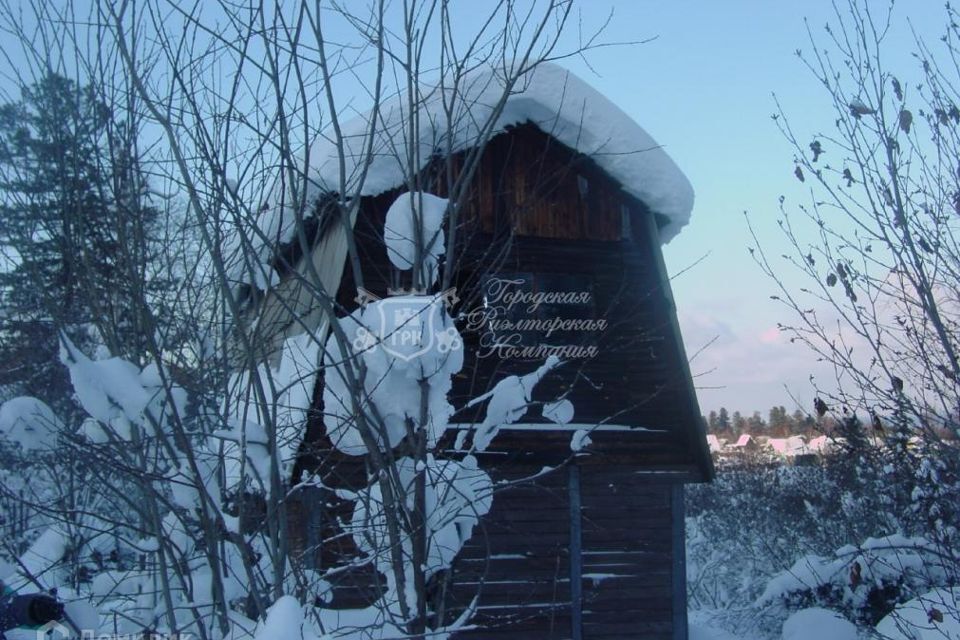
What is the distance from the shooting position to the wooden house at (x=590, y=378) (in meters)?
9.36

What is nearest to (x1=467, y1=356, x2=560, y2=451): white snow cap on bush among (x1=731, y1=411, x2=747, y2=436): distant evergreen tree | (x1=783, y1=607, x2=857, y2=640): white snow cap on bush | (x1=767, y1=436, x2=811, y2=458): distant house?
(x1=767, y1=436, x2=811, y2=458): distant house

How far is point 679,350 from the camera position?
9820 millimetres

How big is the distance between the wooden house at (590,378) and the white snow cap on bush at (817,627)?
1.18 meters

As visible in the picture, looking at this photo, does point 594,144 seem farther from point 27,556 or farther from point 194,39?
point 27,556

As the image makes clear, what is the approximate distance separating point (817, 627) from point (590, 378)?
3.62 meters

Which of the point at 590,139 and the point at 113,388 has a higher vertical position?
the point at 590,139

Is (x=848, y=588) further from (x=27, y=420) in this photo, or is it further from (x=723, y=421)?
(x=723, y=421)

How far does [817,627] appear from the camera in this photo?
968 cm

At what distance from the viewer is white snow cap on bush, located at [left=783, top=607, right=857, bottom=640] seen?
959cm

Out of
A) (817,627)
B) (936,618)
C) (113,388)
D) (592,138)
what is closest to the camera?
(113,388)

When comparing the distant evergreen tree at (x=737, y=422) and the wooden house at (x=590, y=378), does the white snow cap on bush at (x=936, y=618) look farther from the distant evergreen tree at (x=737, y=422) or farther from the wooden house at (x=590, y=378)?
the distant evergreen tree at (x=737, y=422)

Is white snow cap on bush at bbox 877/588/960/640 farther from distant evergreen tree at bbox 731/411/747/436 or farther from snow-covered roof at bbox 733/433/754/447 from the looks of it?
distant evergreen tree at bbox 731/411/747/436

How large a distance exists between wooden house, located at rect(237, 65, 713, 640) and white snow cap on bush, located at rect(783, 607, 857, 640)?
3.88 feet

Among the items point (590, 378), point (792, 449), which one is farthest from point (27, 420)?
point (792, 449)
